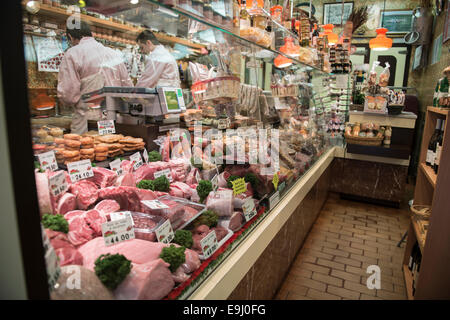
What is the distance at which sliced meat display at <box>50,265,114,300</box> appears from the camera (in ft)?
3.02

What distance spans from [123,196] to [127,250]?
1.29 ft

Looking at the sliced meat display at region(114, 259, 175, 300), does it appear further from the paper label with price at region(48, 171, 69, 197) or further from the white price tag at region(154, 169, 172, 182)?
the white price tag at region(154, 169, 172, 182)

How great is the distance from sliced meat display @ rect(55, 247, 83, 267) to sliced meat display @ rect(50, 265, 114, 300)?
6 cm

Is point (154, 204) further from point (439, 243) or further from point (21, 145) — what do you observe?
point (439, 243)

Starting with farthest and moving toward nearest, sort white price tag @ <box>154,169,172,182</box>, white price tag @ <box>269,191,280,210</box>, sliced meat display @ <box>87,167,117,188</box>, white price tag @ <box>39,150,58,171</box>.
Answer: white price tag @ <box>269,191,280,210</box>, white price tag @ <box>154,169,172,182</box>, sliced meat display @ <box>87,167,117,188</box>, white price tag @ <box>39,150,58,171</box>

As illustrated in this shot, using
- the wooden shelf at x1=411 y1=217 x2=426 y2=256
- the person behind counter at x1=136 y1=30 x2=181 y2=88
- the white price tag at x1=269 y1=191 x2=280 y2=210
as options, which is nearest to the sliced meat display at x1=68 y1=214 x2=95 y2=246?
the white price tag at x1=269 y1=191 x2=280 y2=210

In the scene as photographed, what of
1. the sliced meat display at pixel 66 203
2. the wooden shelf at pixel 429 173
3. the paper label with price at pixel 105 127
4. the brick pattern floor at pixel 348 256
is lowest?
the brick pattern floor at pixel 348 256

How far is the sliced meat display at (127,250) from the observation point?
117 centimetres

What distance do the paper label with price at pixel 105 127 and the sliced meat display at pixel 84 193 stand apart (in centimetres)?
83

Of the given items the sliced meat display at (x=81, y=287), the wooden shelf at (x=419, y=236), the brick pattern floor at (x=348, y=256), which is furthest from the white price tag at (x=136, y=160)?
the wooden shelf at (x=419, y=236)

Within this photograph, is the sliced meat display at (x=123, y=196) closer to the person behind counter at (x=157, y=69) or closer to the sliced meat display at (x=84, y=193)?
the sliced meat display at (x=84, y=193)

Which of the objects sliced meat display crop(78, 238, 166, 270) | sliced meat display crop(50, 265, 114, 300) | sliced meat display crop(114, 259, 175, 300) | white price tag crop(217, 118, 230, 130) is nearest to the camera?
sliced meat display crop(50, 265, 114, 300)
